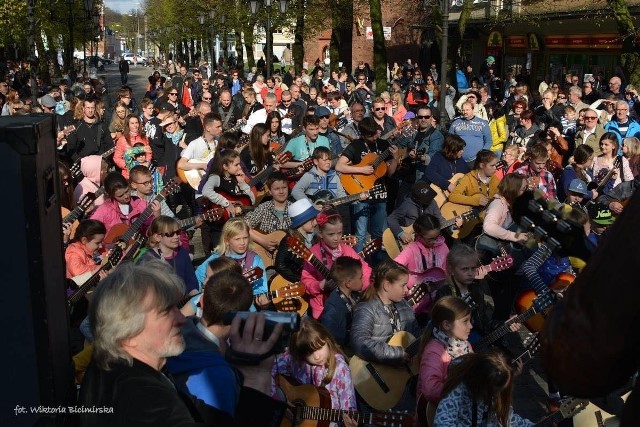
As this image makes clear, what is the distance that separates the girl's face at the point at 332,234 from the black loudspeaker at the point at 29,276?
4.49 meters

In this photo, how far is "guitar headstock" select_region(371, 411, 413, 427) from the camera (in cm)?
500

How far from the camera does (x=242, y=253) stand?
23.2 feet

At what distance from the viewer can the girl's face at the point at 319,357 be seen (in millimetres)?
5078

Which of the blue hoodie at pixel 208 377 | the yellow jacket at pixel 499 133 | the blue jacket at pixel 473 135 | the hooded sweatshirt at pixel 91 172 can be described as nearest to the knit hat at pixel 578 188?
the blue jacket at pixel 473 135

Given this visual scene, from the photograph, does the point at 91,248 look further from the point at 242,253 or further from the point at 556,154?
the point at 556,154

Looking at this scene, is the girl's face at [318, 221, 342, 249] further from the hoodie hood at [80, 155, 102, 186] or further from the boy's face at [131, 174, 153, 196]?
the hoodie hood at [80, 155, 102, 186]

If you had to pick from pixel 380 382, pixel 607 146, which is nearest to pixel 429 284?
pixel 380 382

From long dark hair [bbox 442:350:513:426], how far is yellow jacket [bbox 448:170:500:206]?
17.1 ft

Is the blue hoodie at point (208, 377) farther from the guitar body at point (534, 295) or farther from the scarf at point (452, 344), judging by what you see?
the guitar body at point (534, 295)

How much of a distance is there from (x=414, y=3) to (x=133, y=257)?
44518 mm

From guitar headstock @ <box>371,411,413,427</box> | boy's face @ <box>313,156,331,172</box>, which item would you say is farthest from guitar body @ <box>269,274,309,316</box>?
boy's face @ <box>313,156,331,172</box>

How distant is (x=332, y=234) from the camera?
7.24 meters

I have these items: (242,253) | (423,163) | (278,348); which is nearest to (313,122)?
(423,163)

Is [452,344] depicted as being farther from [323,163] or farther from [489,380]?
[323,163]
